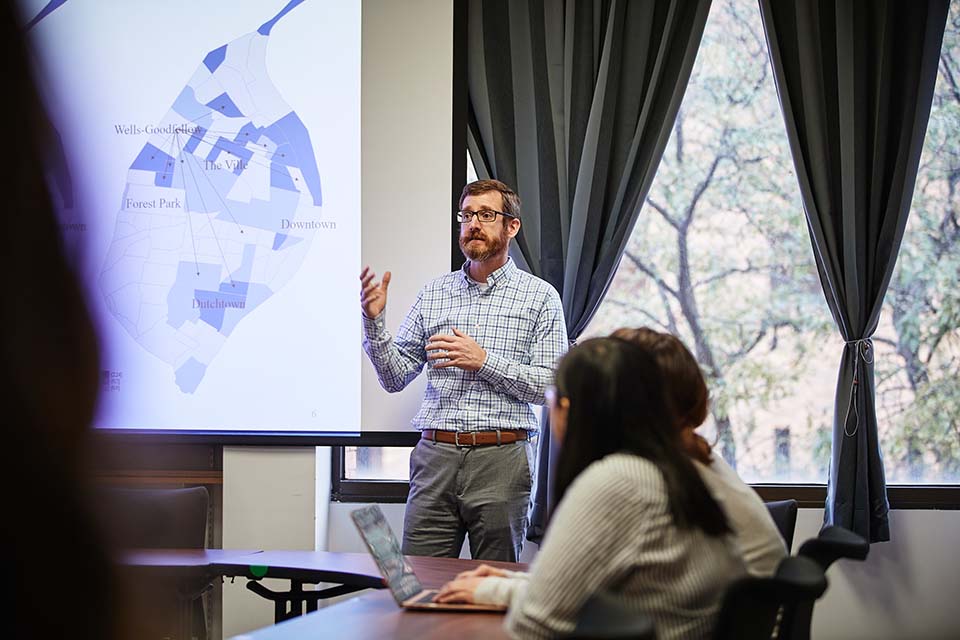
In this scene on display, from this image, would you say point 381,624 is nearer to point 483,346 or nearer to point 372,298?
point 372,298

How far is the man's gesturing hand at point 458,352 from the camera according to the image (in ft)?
11.2

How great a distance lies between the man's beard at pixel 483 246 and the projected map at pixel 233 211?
542 mm

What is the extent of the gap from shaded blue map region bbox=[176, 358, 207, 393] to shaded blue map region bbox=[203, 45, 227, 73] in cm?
119

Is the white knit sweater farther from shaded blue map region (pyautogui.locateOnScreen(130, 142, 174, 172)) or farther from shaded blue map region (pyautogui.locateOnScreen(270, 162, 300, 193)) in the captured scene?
shaded blue map region (pyautogui.locateOnScreen(130, 142, 174, 172))

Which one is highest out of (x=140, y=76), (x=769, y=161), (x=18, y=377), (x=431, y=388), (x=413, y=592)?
(x=140, y=76)

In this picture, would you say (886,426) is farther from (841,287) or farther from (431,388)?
(431,388)

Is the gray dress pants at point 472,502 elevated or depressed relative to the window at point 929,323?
depressed

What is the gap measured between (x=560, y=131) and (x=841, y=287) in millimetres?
1380

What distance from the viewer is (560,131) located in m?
4.22

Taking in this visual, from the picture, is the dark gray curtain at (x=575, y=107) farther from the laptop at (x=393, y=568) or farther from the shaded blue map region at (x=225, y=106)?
the laptop at (x=393, y=568)

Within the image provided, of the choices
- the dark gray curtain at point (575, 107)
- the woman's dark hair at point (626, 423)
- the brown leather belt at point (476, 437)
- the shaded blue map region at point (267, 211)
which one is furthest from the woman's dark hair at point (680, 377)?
the shaded blue map region at point (267, 211)

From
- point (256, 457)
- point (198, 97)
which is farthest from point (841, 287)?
point (198, 97)

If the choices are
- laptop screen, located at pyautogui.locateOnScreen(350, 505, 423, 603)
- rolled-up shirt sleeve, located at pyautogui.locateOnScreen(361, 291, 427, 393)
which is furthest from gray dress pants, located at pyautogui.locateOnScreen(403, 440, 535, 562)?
laptop screen, located at pyautogui.locateOnScreen(350, 505, 423, 603)

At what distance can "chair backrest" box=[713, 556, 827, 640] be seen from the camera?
4.92ft
